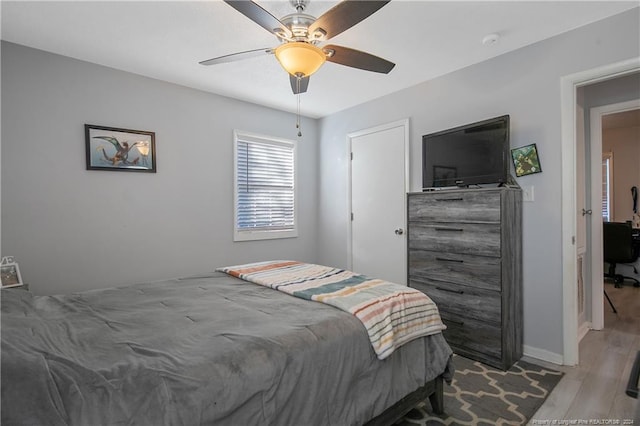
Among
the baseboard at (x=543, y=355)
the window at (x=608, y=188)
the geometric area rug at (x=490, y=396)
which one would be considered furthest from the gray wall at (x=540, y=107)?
the window at (x=608, y=188)

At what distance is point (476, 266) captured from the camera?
8.59 feet

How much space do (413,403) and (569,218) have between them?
1.86m

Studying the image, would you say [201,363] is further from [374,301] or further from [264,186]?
[264,186]

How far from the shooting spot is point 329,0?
2.06 m

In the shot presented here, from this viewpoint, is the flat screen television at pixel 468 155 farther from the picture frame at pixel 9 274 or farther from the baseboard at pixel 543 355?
the picture frame at pixel 9 274

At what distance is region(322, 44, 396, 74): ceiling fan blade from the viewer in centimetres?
198

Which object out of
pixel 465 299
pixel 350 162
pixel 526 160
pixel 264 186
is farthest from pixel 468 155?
pixel 264 186

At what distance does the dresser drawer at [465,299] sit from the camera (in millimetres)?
2520

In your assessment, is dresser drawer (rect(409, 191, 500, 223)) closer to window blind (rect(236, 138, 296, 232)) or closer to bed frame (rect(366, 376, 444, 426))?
bed frame (rect(366, 376, 444, 426))

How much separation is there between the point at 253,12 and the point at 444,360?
212cm

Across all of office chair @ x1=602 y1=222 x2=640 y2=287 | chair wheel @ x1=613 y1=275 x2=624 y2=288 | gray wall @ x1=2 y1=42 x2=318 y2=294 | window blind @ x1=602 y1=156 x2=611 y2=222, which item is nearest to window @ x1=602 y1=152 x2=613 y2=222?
window blind @ x1=602 y1=156 x2=611 y2=222

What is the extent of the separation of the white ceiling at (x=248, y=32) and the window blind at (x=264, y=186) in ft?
3.41

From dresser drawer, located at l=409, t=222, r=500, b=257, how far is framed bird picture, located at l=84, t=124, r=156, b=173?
2.69 metres

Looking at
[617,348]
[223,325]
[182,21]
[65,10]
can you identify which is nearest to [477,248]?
[617,348]
